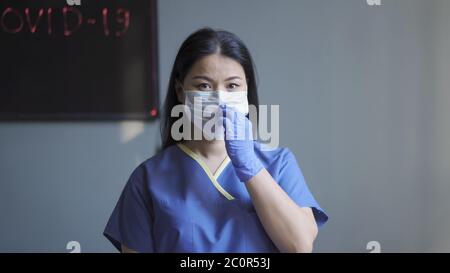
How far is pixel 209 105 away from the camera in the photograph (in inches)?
32.2

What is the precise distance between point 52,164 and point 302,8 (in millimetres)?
838

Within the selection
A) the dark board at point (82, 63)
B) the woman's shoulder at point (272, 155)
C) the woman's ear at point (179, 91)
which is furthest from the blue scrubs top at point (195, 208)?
the dark board at point (82, 63)

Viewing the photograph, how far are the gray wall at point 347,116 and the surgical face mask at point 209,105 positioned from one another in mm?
376

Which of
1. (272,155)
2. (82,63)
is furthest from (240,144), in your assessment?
(82,63)

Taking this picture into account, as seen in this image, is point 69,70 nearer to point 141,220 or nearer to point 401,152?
point 141,220

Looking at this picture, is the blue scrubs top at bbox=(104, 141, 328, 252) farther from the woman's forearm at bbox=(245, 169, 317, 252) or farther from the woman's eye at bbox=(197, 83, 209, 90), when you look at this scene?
the woman's eye at bbox=(197, 83, 209, 90)

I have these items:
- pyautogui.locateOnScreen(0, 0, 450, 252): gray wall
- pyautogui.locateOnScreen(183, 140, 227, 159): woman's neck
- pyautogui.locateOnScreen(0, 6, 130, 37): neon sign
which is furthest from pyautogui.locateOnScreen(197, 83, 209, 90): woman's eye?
pyautogui.locateOnScreen(0, 6, 130, 37): neon sign

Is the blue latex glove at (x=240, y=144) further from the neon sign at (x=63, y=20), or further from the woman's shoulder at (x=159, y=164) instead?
the neon sign at (x=63, y=20)

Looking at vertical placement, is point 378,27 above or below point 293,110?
above

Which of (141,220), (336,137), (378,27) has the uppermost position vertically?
(378,27)

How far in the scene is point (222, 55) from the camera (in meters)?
0.80

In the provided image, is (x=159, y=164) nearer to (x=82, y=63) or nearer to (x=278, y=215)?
(x=278, y=215)

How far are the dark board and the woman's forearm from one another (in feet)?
2.03
